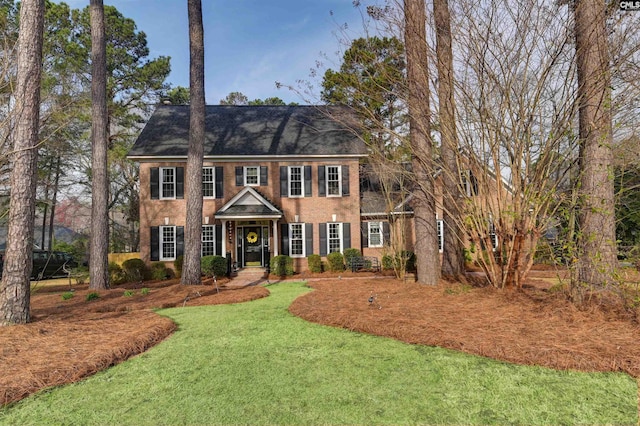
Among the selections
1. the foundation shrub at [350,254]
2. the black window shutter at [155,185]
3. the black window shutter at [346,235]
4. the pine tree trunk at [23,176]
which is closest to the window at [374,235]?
the black window shutter at [346,235]

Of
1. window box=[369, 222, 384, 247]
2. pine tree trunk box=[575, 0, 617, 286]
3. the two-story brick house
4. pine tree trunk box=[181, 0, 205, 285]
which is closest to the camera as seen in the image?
pine tree trunk box=[575, 0, 617, 286]

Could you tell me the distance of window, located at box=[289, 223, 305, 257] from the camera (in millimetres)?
16406

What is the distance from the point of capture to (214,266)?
14.4m

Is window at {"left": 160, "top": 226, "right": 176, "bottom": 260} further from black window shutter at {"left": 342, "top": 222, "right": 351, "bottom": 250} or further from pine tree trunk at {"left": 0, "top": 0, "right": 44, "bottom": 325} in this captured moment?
pine tree trunk at {"left": 0, "top": 0, "right": 44, "bottom": 325}

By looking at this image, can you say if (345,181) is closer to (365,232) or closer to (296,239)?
(365,232)

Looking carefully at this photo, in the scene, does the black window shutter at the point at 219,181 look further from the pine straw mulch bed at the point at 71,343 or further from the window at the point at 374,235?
the pine straw mulch bed at the point at 71,343

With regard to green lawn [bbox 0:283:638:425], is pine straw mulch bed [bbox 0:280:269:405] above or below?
above

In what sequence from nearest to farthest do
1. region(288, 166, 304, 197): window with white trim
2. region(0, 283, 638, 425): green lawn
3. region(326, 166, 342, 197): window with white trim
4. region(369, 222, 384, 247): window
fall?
region(0, 283, 638, 425): green lawn < region(288, 166, 304, 197): window with white trim < region(326, 166, 342, 197): window with white trim < region(369, 222, 384, 247): window

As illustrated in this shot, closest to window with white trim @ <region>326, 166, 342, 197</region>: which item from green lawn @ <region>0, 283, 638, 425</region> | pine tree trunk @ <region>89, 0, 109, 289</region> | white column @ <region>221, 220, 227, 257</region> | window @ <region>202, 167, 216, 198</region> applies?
white column @ <region>221, 220, 227, 257</region>

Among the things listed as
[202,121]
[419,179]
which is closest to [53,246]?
[202,121]

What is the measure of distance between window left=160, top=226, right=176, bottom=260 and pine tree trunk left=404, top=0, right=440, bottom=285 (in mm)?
11574

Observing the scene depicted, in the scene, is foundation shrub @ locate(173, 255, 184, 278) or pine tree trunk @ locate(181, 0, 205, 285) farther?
foundation shrub @ locate(173, 255, 184, 278)

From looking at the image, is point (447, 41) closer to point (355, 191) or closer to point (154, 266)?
point (355, 191)
